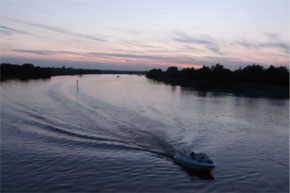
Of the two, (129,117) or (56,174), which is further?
(129,117)

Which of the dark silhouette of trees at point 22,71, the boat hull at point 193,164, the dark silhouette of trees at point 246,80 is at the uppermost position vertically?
the dark silhouette of trees at point 22,71

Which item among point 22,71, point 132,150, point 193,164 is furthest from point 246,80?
point 22,71

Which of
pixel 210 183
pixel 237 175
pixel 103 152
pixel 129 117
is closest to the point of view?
pixel 210 183

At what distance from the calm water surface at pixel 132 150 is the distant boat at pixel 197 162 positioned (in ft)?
1.46

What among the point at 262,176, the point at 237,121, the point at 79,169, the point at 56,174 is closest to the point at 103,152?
the point at 79,169

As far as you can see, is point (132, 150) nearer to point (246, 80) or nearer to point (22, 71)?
point (246, 80)

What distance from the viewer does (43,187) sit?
14.2m

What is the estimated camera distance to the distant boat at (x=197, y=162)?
655 inches

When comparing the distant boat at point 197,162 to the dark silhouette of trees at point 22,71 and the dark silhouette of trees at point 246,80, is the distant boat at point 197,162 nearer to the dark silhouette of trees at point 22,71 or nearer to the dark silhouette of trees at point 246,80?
the dark silhouette of trees at point 246,80

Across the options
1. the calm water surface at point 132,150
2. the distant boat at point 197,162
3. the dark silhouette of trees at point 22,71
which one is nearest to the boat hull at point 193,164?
the distant boat at point 197,162

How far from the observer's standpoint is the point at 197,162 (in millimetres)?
16828

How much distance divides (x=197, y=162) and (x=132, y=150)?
18.4 feet

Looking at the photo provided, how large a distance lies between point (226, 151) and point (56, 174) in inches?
511

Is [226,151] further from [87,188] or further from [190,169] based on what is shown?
[87,188]
